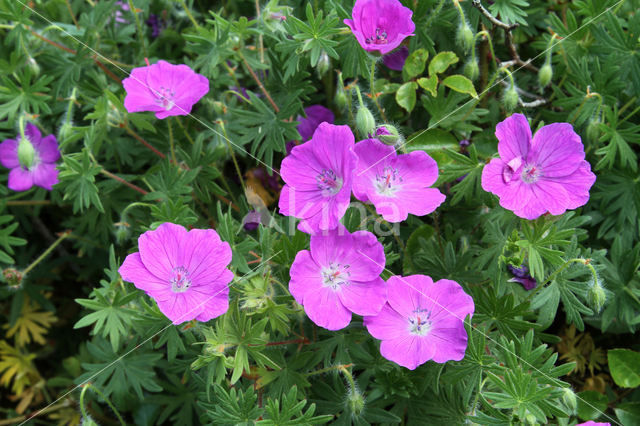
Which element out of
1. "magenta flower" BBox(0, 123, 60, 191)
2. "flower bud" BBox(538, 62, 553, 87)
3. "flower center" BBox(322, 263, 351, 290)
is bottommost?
"magenta flower" BBox(0, 123, 60, 191)

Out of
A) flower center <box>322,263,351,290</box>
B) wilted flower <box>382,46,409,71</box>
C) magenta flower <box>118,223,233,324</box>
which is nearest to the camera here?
magenta flower <box>118,223,233,324</box>

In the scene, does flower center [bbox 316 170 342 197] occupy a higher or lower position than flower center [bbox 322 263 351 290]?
higher

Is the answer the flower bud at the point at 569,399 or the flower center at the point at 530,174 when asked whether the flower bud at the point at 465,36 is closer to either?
the flower center at the point at 530,174

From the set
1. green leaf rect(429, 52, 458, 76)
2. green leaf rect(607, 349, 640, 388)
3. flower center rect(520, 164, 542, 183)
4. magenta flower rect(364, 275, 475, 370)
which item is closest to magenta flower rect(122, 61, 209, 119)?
green leaf rect(429, 52, 458, 76)

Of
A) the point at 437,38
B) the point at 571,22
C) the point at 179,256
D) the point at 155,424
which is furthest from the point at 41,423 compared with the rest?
the point at 571,22

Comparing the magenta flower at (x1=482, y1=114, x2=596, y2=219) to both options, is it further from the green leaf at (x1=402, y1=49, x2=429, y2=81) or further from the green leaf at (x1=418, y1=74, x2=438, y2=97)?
the green leaf at (x1=402, y1=49, x2=429, y2=81)

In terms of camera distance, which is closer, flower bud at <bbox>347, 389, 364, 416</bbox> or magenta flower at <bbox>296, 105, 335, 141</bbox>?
flower bud at <bbox>347, 389, 364, 416</bbox>

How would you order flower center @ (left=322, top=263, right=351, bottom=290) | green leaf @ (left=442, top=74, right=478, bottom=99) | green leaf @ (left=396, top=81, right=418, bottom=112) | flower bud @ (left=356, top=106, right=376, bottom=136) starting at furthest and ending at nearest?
green leaf @ (left=396, top=81, right=418, bottom=112), green leaf @ (left=442, top=74, right=478, bottom=99), flower bud @ (left=356, top=106, right=376, bottom=136), flower center @ (left=322, top=263, right=351, bottom=290)
